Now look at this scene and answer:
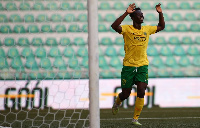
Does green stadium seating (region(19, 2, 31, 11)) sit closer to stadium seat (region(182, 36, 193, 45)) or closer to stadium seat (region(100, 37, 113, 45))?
stadium seat (region(100, 37, 113, 45))

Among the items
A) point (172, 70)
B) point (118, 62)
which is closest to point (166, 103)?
point (172, 70)

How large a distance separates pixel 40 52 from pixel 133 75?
14.1ft

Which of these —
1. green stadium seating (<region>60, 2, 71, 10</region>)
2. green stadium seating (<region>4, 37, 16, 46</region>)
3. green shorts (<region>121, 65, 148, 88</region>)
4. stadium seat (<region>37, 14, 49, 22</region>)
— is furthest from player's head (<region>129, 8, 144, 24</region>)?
green stadium seating (<region>60, 2, 71, 10</region>)

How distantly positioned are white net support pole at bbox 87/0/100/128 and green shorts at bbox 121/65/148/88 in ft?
3.16

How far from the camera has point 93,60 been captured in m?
3.22

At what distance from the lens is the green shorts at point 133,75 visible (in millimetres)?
4090

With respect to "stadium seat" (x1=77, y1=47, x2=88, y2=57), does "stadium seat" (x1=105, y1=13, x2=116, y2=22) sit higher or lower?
higher

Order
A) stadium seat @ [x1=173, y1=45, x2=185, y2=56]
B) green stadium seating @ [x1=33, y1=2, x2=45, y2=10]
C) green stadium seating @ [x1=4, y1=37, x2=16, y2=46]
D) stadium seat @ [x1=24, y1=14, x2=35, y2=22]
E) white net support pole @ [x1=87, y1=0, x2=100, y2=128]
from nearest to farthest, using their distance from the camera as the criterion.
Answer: white net support pole @ [x1=87, y1=0, x2=100, y2=128] → green stadium seating @ [x1=4, y1=37, x2=16, y2=46] → stadium seat @ [x1=24, y1=14, x2=35, y2=22] → green stadium seating @ [x1=33, y1=2, x2=45, y2=10] → stadium seat @ [x1=173, y1=45, x2=185, y2=56]

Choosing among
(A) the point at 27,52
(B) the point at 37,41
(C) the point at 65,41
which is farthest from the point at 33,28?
(C) the point at 65,41

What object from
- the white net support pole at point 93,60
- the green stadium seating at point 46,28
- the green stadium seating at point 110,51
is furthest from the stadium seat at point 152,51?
the white net support pole at point 93,60

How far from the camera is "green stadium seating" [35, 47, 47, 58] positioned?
8.09 meters

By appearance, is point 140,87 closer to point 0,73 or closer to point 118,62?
point 0,73

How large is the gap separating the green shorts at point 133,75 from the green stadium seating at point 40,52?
4.16 metres

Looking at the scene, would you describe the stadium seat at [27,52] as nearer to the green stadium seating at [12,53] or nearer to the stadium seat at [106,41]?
the green stadium seating at [12,53]
